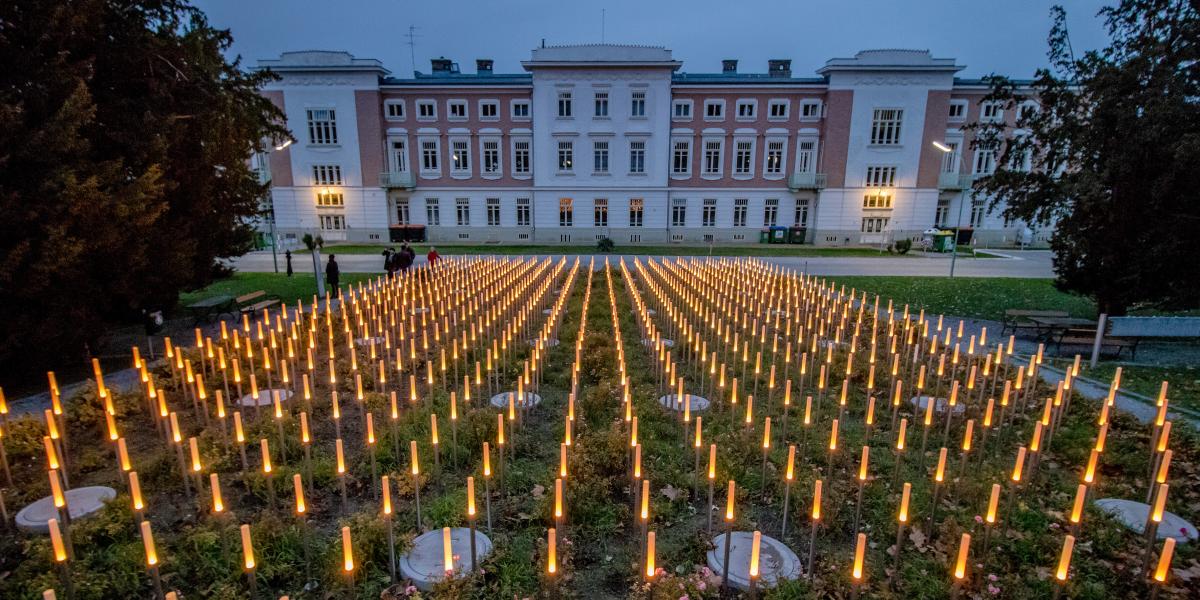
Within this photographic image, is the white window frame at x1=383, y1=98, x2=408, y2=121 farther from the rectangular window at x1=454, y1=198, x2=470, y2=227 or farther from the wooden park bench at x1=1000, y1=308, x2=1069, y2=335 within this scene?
the wooden park bench at x1=1000, y1=308, x2=1069, y2=335

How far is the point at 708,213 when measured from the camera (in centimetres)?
3722

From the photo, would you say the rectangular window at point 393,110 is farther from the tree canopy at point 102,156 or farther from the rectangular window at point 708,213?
the tree canopy at point 102,156

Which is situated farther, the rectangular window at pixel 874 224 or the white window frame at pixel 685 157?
the rectangular window at pixel 874 224

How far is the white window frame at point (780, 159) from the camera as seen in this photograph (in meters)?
36.0

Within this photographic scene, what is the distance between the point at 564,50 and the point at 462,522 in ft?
112

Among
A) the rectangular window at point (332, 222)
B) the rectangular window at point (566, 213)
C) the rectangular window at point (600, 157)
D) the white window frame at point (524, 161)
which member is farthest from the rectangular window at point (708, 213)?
the rectangular window at point (332, 222)

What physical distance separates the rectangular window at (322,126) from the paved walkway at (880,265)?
9337mm

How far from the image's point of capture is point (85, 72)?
727 centimetres

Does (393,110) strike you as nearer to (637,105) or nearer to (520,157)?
(520,157)

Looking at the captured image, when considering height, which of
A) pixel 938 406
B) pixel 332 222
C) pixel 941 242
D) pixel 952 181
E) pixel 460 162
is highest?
pixel 460 162

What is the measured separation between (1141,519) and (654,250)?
28393mm

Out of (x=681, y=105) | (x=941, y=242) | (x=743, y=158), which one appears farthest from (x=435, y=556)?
(x=941, y=242)

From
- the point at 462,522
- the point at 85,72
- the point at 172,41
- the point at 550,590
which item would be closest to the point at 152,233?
the point at 85,72

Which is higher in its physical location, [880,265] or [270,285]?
[880,265]
